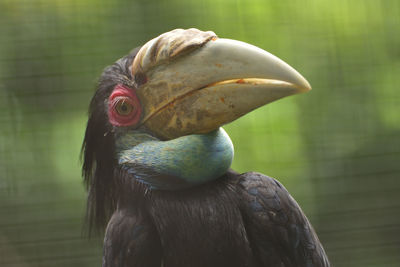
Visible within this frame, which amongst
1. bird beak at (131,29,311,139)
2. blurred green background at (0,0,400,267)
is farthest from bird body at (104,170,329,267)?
blurred green background at (0,0,400,267)

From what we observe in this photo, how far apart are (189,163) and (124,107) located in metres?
0.18

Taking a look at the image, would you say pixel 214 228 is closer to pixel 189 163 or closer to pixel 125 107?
pixel 189 163

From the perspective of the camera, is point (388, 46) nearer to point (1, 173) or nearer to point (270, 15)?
point (270, 15)

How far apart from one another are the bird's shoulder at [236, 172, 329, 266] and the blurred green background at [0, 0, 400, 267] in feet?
3.44

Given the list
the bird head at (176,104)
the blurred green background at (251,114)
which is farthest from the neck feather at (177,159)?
the blurred green background at (251,114)

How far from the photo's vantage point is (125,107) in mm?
1229

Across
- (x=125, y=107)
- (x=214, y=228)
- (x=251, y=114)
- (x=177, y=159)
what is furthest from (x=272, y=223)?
(x=251, y=114)

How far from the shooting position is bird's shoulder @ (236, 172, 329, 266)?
1.23 m

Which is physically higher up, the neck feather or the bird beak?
the bird beak

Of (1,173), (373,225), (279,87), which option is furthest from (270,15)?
(279,87)

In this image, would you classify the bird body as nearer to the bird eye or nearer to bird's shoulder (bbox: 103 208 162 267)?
bird's shoulder (bbox: 103 208 162 267)

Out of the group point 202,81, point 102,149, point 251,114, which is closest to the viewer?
point 202,81

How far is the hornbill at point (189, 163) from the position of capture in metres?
1.15

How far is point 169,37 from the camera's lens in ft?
3.92
